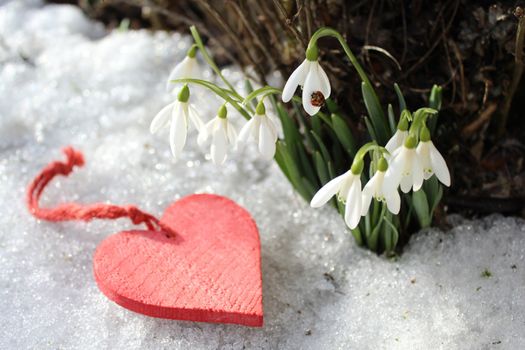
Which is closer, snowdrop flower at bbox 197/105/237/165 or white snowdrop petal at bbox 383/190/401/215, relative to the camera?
white snowdrop petal at bbox 383/190/401/215

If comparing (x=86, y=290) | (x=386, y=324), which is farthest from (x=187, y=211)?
(x=386, y=324)

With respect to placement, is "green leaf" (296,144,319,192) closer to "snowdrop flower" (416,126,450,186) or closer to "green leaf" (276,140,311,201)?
"green leaf" (276,140,311,201)

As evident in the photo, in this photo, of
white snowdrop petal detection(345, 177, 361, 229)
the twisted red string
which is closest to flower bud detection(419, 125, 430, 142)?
white snowdrop petal detection(345, 177, 361, 229)

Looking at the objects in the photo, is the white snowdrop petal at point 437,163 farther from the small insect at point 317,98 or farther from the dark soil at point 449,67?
the dark soil at point 449,67

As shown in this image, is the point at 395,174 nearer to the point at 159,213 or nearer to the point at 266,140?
the point at 266,140

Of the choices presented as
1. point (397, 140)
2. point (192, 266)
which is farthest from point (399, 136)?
point (192, 266)

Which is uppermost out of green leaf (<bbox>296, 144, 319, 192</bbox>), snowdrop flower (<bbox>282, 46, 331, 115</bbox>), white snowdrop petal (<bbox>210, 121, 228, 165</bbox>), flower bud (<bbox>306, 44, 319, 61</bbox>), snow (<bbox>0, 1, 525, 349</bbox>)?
flower bud (<bbox>306, 44, 319, 61</bbox>)

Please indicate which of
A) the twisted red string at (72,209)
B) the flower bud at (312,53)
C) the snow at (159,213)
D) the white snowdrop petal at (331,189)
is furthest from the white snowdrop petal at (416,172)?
the twisted red string at (72,209)
